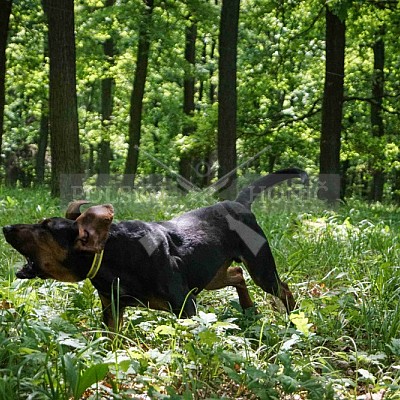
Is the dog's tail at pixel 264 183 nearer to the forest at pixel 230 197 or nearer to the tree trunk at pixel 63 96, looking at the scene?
the forest at pixel 230 197

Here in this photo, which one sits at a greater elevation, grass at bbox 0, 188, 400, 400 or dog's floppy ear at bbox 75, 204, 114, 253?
dog's floppy ear at bbox 75, 204, 114, 253

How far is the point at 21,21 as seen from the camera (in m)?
16.9

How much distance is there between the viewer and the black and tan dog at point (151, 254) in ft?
13.1

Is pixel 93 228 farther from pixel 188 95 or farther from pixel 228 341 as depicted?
pixel 188 95

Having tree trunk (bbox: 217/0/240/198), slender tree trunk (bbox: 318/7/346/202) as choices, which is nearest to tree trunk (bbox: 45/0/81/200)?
tree trunk (bbox: 217/0/240/198)

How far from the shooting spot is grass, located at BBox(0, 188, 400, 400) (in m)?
3.40

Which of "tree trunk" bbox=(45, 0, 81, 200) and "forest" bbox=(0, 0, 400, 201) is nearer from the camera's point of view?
"tree trunk" bbox=(45, 0, 81, 200)

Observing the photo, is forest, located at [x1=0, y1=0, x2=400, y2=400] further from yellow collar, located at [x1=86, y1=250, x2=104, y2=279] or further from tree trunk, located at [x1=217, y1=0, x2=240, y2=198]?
yellow collar, located at [x1=86, y1=250, x2=104, y2=279]

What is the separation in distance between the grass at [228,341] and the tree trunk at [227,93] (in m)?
6.21

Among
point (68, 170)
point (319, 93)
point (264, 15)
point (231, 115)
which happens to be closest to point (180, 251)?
point (68, 170)

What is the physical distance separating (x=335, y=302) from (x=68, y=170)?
21.6ft

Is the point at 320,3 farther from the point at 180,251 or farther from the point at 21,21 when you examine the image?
the point at 180,251

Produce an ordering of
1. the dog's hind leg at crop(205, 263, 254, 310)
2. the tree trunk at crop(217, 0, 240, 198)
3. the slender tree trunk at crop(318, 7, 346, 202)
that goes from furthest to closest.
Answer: the slender tree trunk at crop(318, 7, 346, 202), the tree trunk at crop(217, 0, 240, 198), the dog's hind leg at crop(205, 263, 254, 310)

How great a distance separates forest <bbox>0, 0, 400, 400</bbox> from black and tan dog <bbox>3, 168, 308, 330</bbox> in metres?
0.17
